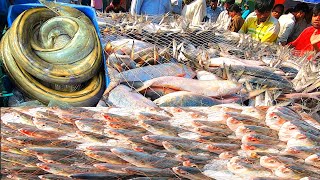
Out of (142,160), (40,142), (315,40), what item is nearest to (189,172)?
(142,160)

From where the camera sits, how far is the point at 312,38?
536 cm

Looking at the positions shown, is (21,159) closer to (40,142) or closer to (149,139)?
(40,142)

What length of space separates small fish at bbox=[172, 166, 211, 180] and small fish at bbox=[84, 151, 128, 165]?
0.99 ft

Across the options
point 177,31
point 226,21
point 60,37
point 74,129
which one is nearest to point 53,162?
point 74,129

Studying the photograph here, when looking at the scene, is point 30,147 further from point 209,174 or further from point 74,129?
point 209,174

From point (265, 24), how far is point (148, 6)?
2.43 m

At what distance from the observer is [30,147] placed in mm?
1830

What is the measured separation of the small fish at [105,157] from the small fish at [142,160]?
0.03 meters

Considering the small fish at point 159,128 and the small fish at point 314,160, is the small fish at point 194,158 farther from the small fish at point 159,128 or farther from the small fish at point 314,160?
the small fish at point 314,160

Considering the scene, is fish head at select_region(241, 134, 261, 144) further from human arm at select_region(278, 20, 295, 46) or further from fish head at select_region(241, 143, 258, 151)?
human arm at select_region(278, 20, 295, 46)

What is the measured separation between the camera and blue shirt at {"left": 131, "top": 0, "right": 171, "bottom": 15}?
6734 millimetres

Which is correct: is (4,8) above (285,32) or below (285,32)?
above

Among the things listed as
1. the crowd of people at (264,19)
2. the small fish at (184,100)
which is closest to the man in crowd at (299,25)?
the crowd of people at (264,19)

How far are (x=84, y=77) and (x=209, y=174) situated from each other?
172 cm
